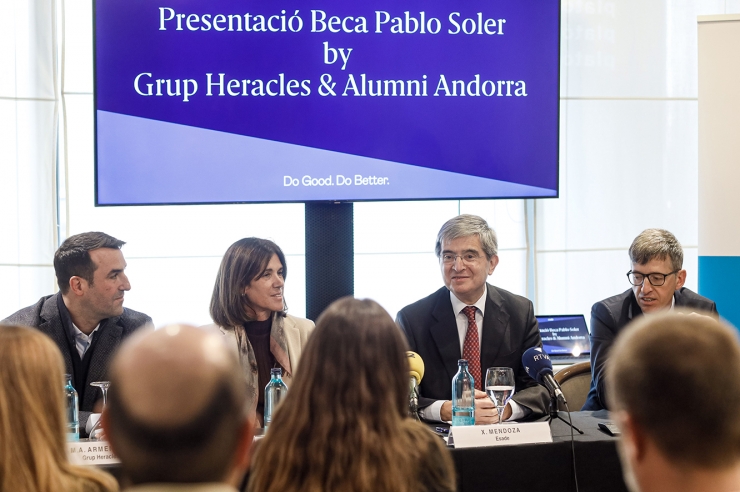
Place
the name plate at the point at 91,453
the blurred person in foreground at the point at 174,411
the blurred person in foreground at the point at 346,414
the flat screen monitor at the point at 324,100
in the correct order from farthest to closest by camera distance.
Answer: the flat screen monitor at the point at 324,100 → the name plate at the point at 91,453 → the blurred person in foreground at the point at 346,414 → the blurred person in foreground at the point at 174,411

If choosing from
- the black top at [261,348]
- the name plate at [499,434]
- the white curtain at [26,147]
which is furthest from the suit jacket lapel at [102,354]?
the white curtain at [26,147]

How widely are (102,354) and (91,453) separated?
0.79 m

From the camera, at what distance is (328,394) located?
156 cm

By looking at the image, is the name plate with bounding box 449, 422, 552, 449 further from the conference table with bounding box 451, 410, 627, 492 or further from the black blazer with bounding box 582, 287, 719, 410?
the black blazer with bounding box 582, 287, 719, 410

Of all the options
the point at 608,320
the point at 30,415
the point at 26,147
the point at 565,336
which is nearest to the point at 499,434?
the point at 608,320

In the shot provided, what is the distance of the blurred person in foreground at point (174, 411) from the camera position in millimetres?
755

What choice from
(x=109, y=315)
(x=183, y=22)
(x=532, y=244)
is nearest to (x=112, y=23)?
(x=183, y=22)

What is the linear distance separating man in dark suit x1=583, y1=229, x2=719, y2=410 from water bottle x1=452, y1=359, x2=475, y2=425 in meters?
0.68

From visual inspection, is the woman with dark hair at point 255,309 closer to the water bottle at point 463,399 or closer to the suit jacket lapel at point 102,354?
the suit jacket lapel at point 102,354

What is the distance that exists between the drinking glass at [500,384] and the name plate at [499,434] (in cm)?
19

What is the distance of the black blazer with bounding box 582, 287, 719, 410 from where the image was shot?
329 cm

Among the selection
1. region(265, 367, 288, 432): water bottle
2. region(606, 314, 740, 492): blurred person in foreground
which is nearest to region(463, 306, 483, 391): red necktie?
region(265, 367, 288, 432): water bottle

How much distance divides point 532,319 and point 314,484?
6.55ft

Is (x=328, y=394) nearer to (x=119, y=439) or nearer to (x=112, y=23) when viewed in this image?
(x=119, y=439)
